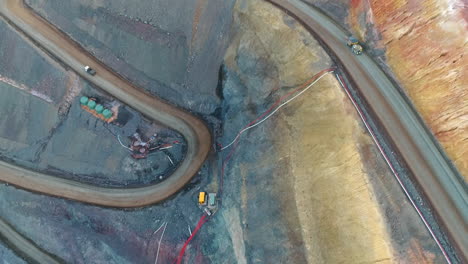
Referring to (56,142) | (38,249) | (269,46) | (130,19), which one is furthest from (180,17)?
(38,249)

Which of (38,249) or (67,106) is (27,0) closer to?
(67,106)

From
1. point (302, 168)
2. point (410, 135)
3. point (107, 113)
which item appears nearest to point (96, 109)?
point (107, 113)

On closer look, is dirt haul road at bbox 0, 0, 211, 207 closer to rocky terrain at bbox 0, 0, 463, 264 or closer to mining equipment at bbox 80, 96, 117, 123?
rocky terrain at bbox 0, 0, 463, 264

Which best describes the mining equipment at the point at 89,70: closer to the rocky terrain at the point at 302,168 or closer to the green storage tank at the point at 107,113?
the green storage tank at the point at 107,113

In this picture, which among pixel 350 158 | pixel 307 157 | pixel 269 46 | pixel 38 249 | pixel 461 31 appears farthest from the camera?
pixel 38 249

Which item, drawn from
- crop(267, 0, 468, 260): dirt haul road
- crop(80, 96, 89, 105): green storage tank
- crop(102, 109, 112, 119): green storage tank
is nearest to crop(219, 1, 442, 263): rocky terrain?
crop(267, 0, 468, 260): dirt haul road
